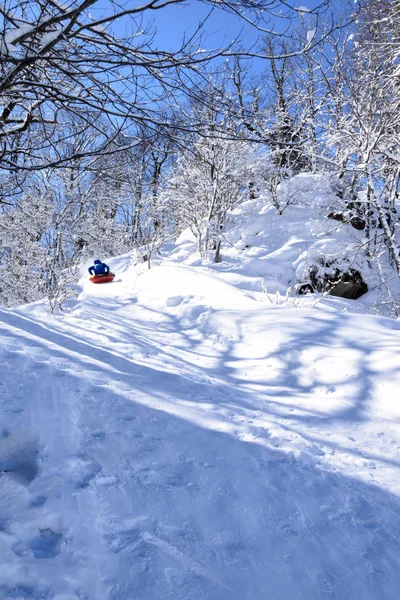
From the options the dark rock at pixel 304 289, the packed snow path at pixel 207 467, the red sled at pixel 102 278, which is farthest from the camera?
the red sled at pixel 102 278

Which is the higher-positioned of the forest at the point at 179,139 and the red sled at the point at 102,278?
the forest at the point at 179,139

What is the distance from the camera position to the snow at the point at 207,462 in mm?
1425

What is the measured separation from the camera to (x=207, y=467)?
2.12 meters

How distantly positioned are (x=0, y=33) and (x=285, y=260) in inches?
394

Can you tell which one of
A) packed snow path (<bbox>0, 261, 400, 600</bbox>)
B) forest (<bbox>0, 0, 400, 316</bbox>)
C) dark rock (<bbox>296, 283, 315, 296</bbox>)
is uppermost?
forest (<bbox>0, 0, 400, 316</bbox>)

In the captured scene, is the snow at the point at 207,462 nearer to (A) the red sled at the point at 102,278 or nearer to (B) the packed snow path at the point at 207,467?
(B) the packed snow path at the point at 207,467

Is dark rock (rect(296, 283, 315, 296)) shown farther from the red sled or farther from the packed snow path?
the packed snow path

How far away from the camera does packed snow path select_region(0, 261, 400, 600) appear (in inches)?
55.9

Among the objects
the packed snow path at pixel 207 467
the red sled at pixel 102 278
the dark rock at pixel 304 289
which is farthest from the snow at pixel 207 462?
the red sled at pixel 102 278

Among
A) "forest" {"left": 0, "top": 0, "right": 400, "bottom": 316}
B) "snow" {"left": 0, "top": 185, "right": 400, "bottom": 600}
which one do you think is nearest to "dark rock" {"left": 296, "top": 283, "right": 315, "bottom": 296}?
"forest" {"left": 0, "top": 0, "right": 400, "bottom": 316}

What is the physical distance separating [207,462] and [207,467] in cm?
5

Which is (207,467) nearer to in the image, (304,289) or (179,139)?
(179,139)

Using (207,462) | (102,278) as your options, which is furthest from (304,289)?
(207,462)

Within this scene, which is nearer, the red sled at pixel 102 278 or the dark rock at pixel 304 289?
the dark rock at pixel 304 289
